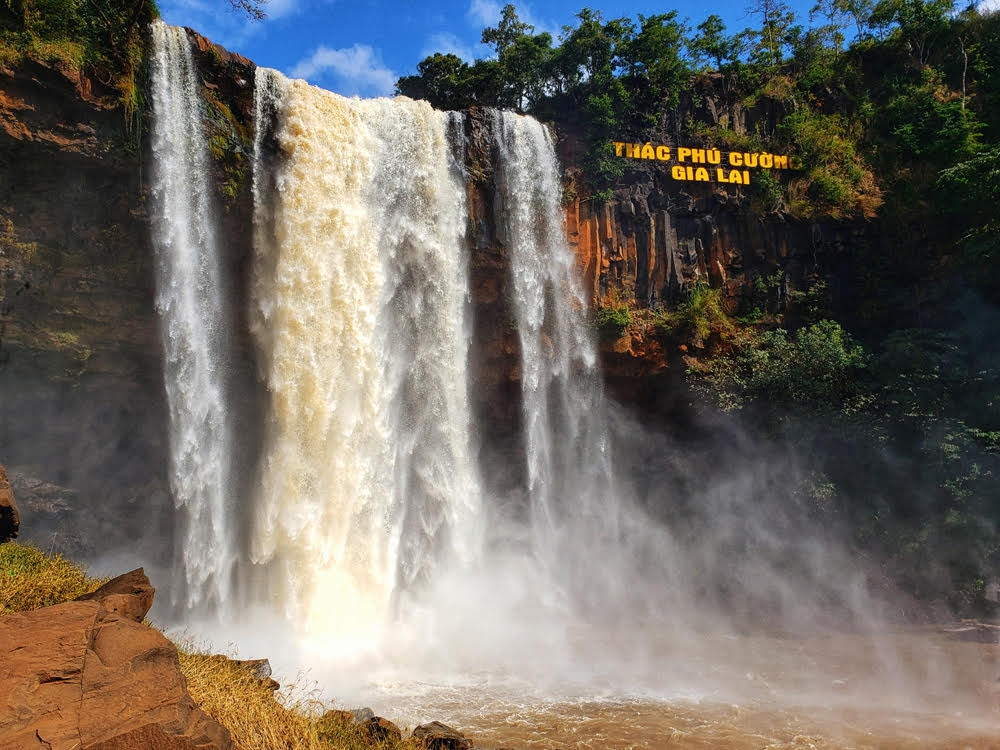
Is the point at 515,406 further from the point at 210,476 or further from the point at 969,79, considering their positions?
the point at 969,79

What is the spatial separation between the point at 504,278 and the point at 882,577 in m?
13.4

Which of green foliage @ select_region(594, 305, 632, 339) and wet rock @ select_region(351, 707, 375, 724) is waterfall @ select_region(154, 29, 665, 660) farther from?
wet rock @ select_region(351, 707, 375, 724)

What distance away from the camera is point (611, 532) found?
2116 cm

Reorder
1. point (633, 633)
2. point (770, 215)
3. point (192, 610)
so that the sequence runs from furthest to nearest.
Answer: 1. point (770, 215)
2. point (633, 633)
3. point (192, 610)

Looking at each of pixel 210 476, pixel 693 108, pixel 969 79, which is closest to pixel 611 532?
pixel 210 476

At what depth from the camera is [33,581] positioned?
30.7ft

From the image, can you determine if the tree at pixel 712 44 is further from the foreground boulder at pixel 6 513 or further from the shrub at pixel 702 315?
the foreground boulder at pixel 6 513

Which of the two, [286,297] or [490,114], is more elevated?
[490,114]

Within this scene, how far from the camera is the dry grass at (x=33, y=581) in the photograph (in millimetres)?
8875

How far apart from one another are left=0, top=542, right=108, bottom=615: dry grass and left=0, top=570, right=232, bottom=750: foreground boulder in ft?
8.71

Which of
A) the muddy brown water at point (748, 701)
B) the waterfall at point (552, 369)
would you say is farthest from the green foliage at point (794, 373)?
the muddy brown water at point (748, 701)

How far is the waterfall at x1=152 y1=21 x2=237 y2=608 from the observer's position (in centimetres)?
1599

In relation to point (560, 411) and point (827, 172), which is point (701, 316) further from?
point (827, 172)

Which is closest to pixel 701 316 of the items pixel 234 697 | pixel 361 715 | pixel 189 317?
pixel 189 317
